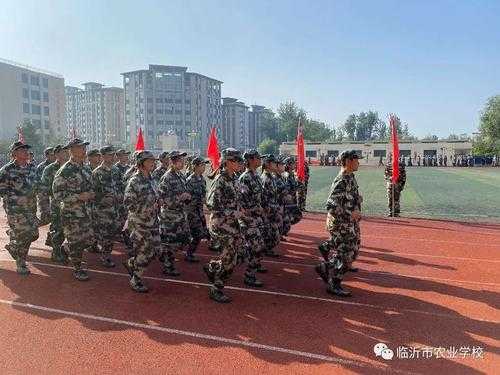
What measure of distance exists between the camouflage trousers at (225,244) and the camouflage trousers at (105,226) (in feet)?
9.10

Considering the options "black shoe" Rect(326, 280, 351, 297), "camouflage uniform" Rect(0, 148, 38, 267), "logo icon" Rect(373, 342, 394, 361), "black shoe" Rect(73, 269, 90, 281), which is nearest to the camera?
"logo icon" Rect(373, 342, 394, 361)

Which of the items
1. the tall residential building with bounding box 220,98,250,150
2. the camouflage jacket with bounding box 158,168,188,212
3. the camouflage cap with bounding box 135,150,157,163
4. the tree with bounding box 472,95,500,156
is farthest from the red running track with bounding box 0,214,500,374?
the tall residential building with bounding box 220,98,250,150

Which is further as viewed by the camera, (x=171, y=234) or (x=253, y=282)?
(x=171, y=234)

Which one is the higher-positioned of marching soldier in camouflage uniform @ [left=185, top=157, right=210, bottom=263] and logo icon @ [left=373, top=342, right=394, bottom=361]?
marching soldier in camouflage uniform @ [left=185, top=157, right=210, bottom=263]

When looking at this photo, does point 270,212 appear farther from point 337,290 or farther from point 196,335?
point 196,335

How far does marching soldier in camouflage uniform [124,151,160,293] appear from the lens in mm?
6004

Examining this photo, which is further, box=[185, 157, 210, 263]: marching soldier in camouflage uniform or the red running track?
box=[185, 157, 210, 263]: marching soldier in camouflage uniform

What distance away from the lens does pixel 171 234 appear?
7215 mm

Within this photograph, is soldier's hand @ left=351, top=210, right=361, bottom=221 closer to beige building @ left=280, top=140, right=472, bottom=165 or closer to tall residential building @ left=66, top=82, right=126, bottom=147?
beige building @ left=280, top=140, right=472, bottom=165

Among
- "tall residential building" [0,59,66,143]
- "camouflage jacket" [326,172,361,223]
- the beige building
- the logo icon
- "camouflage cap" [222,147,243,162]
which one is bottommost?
the logo icon

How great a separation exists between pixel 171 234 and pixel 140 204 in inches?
53.0

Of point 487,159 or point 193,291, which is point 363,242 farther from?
point 487,159

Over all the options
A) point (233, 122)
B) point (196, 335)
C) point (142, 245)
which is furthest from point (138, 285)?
point (233, 122)

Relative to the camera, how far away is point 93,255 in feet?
27.8
